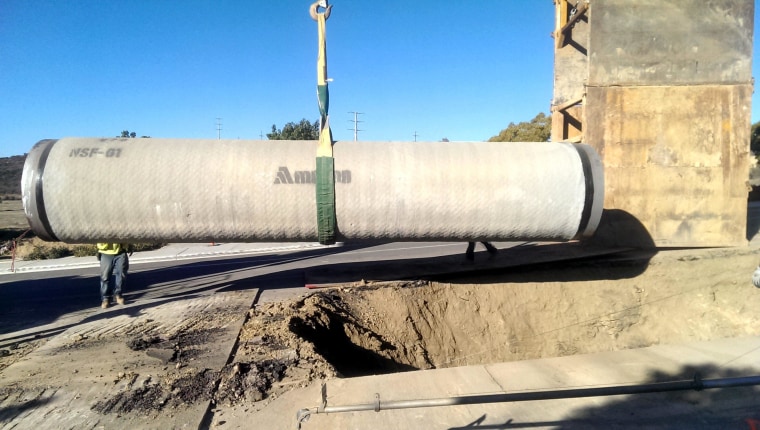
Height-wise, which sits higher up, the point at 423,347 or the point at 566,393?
the point at 566,393

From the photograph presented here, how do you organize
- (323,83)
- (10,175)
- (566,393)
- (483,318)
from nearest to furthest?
(566,393)
(323,83)
(483,318)
(10,175)

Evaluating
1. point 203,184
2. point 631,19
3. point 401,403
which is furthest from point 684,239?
point 203,184

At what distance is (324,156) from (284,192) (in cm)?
39

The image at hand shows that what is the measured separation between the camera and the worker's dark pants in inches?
246

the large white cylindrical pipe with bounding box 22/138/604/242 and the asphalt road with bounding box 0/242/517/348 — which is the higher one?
the large white cylindrical pipe with bounding box 22/138/604/242

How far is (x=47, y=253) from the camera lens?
16359 mm

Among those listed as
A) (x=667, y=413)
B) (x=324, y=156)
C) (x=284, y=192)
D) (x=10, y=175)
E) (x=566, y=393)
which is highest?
(x=10, y=175)

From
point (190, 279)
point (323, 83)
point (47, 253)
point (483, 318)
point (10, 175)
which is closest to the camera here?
point (323, 83)

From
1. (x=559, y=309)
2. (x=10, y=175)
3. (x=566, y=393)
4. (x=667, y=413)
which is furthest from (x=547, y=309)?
(x=10, y=175)

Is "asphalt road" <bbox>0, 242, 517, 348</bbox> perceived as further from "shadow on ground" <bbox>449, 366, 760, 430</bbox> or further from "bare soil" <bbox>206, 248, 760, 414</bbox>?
"shadow on ground" <bbox>449, 366, 760, 430</bbox>

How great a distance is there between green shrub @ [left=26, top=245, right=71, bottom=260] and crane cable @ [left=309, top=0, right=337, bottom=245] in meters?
17.4

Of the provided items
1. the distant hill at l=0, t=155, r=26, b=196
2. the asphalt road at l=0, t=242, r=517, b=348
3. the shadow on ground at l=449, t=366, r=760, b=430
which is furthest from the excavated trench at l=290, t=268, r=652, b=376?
the distant hill at l=0, t=155, r=26, b=196

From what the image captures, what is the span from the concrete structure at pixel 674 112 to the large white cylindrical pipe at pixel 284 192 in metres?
2.72

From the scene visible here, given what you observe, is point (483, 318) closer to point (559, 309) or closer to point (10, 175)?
point (559, 309)
